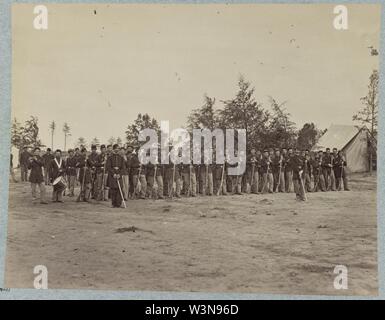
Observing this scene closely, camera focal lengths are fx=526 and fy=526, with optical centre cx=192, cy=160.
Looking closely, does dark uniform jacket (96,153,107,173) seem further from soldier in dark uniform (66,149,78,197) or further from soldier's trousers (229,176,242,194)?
soldier's trousers (229,176,242,194)

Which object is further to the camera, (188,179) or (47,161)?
(188,179)

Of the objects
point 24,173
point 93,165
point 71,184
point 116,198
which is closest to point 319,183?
point 116,198

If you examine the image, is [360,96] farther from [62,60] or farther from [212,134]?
[62,60]

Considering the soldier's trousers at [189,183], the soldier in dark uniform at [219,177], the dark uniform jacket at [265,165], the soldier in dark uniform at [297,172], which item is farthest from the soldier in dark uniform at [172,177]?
the soldier in dark uniform at [297,172]

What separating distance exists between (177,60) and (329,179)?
3658 mm

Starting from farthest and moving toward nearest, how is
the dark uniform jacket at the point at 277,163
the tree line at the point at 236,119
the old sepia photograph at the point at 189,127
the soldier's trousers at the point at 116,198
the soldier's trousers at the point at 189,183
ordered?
the dark uniform jacket at the point at 277,163
the soldier's trousers at the point at 189,183
the soldier's trousers at the point at 116,198
the tree line at the point at 236,119
the old sepia photograph at the point at 189,127

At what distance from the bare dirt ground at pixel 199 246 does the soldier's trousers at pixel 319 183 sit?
0.65 metres

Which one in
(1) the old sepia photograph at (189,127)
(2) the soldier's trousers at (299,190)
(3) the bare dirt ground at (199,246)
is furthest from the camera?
(2) the soldier's trousers at (299,190)

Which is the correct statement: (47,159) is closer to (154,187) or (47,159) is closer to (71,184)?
(71,184)

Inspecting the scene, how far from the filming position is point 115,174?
30.6 feet

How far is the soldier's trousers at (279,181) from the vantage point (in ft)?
32.7

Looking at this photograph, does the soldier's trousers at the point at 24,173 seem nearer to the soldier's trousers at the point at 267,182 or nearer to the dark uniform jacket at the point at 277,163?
the soldier's trousers at the point at 267,182

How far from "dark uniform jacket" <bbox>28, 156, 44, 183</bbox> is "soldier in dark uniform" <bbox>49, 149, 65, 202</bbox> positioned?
8.7 inches

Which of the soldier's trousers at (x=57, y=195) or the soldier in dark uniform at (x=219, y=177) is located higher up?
the soldier in dark uniform at (x=219, y=177)
